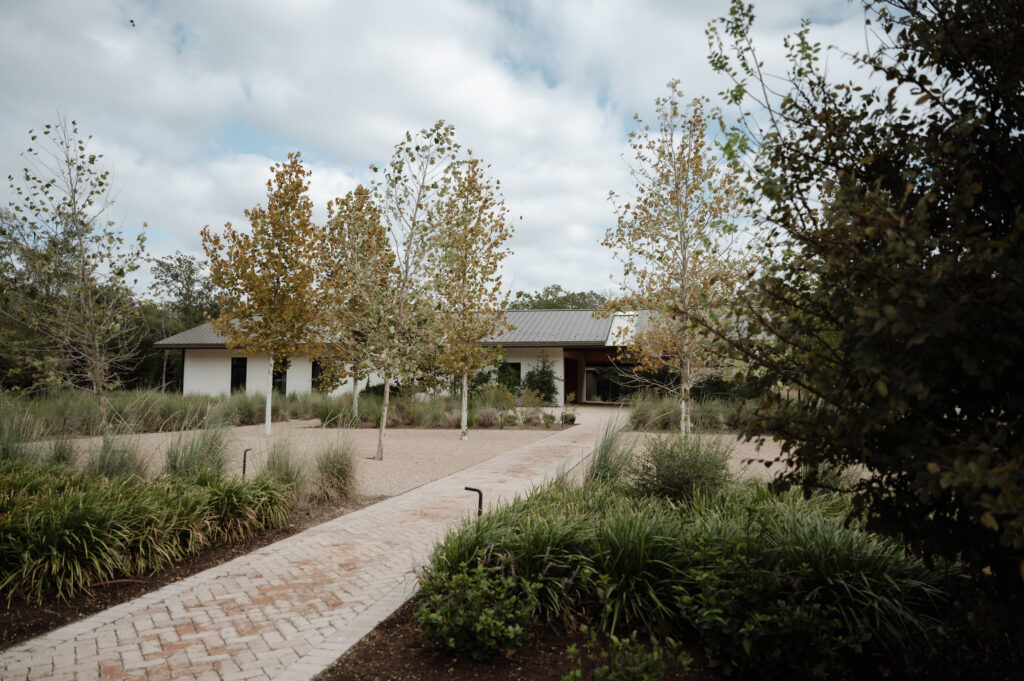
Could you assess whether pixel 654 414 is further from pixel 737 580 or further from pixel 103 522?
pixel 103 522

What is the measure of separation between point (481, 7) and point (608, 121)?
312 centimetres

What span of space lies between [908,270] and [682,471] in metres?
4.32

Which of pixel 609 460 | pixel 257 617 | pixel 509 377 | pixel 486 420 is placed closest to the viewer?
pixel 257 617

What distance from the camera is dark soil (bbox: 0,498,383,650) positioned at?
3.90 metres

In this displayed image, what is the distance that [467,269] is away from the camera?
14078 millimetres

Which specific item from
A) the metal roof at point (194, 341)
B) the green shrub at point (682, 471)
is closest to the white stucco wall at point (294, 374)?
the metal roof at point (194, 341)

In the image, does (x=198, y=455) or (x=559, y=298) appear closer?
(x=198, y=455)

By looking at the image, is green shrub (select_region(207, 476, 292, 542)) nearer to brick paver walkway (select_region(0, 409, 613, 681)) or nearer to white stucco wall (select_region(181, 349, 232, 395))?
brick paver walkway (select_region(0, 409, 613, 681))

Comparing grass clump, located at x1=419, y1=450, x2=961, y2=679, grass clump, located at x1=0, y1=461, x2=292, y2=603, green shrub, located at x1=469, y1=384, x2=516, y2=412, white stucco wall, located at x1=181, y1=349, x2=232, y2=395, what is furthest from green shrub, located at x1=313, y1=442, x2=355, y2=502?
white stucco wall, located at x1=181, y1=349, x2=232, y2=395

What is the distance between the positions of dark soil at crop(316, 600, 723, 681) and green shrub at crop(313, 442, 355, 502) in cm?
413

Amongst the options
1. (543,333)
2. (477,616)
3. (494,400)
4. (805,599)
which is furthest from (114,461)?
(543,333)

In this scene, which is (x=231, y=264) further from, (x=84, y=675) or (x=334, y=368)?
(x=84, y=675)

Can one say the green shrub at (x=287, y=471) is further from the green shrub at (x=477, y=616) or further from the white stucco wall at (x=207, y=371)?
the white stucco wall at (x=207, y=371)

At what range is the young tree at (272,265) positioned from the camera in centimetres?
1419
